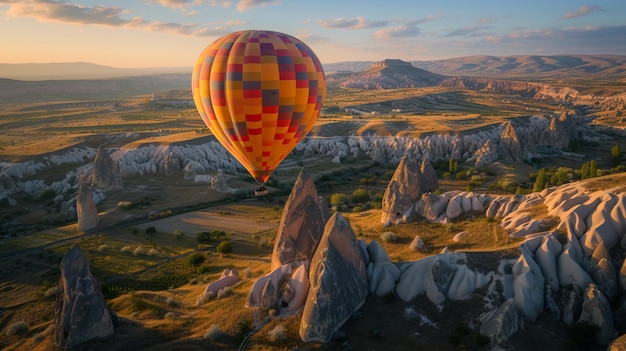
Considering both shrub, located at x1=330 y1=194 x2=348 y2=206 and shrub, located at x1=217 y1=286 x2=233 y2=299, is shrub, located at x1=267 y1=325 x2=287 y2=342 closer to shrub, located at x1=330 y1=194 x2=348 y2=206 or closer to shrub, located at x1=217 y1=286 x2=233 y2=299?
shrub, located at x1=217 y1=286 x2=233 y2=299

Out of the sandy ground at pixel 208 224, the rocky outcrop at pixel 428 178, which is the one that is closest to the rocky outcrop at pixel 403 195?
the rocky outcrop at pixel 428 178

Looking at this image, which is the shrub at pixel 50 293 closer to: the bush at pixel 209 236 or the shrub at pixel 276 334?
the bush at pixel 209 236

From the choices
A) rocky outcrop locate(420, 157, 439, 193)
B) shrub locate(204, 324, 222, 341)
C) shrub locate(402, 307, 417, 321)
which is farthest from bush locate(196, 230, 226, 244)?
shrub locate(402, 307, 417, 321)

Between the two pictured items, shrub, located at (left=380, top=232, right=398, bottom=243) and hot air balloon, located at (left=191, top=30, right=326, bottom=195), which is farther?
shrub, located at (left=380, top=232, right=398, bottom=243)

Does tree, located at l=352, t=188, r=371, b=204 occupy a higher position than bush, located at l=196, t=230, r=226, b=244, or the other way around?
bush, located at l=196, t=230, r=226, b=244

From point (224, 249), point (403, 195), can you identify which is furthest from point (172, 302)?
point (403, 195)

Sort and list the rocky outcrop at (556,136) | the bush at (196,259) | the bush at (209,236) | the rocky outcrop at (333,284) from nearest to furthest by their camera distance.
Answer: the rocky outcrop at (333,284) < the bush at (196,259) < the bush at (209,236) < the rocky outcrop at (556,136)

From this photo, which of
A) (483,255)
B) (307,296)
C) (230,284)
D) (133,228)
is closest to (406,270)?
(483,255)
